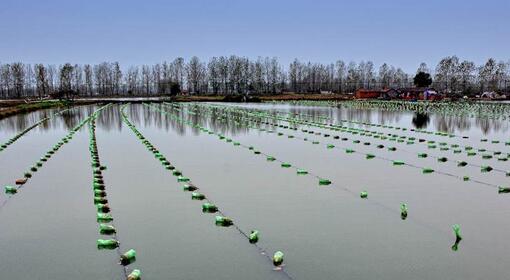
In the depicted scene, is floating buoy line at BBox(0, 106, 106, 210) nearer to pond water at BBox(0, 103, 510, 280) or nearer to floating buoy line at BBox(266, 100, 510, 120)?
pond water at BBox(0, 103, 510, 280)

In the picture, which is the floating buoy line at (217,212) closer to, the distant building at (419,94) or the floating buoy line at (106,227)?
the floating buoy line at (106,227)

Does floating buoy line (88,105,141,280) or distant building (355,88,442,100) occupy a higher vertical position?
distant building (355,88,442,100)

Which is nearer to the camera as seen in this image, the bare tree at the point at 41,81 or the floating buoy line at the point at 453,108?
the floating buoy line at the point at 453,108

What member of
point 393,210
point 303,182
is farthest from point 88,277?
point 303,182

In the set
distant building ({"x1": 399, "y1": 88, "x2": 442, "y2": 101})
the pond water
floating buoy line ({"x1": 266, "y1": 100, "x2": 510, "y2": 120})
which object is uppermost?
distant building ({"x1": 399, "y1": 88, "x2": 442, "y2": 101})

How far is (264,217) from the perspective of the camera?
7977mm

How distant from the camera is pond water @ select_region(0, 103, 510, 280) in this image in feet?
19.6

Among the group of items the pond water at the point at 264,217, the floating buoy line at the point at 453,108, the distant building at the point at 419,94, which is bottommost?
the pond water at the point at 264,217

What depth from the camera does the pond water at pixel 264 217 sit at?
596 cm

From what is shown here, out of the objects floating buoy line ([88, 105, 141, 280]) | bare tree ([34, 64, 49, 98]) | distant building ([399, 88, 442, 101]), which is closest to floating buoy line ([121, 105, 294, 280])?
floating buoy line ([88, 105, 141, 280])

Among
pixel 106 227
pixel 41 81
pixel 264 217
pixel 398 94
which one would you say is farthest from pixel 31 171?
pixel 41 81

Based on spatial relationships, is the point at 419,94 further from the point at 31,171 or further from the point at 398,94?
the point at 31,171

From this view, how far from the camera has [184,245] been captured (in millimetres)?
6688

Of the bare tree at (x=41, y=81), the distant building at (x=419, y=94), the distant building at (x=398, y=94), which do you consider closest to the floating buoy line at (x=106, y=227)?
the distant building at (x=419, y=94)
